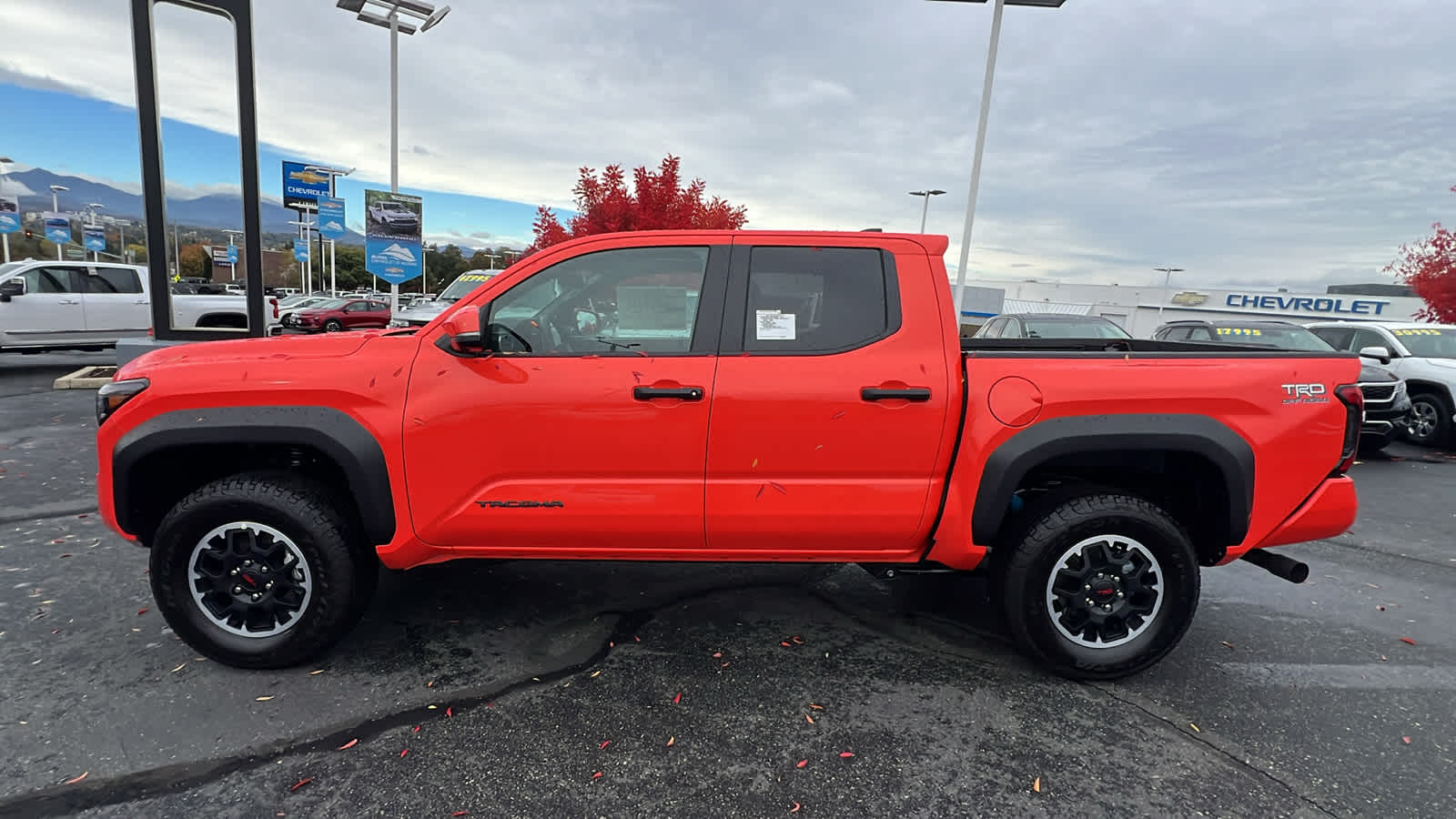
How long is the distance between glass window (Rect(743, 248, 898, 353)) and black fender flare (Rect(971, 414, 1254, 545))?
731 millimetres

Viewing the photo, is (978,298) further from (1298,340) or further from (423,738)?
(423,738)

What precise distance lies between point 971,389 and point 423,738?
2.50m

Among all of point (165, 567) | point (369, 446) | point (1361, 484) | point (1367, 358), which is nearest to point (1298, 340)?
point (1367, 358)

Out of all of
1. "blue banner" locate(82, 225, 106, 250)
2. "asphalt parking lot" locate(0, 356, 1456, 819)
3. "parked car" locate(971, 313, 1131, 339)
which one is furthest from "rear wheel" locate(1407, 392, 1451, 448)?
"blue banner" locate(82, 225, 106, 250)

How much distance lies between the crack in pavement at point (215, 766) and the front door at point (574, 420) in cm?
58

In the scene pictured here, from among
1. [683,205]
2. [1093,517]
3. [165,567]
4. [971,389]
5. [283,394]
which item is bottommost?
[165,567]

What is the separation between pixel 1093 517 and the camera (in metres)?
2.98

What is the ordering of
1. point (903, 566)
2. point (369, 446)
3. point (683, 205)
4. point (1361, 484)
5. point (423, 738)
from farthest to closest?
point (683, 205)
point (1361, 484)
point (903, 566)
point (369, 446)
point (423, 738)

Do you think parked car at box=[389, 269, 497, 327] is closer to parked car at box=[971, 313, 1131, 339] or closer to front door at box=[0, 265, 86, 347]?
front door at box=[0, 265, 86, 347]

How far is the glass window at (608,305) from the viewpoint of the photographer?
9.83ft

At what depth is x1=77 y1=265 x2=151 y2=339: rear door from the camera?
41.5 ft

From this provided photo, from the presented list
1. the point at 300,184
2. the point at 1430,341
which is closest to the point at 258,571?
the point at 1430,341

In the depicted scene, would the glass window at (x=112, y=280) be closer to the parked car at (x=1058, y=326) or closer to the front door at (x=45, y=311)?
the front door at (x=45, y=311)

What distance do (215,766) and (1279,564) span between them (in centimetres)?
428
